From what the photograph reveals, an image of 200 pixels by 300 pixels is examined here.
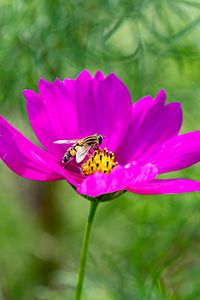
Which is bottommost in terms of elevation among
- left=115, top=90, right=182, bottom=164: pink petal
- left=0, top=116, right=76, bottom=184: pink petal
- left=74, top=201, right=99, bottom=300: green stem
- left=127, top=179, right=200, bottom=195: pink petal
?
left=74, top=201, right=99, bottom=300: green stem

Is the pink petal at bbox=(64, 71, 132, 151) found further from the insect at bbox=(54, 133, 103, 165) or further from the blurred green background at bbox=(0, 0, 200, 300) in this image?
the blurred green background at bbox=(0, 0, 200, 300)

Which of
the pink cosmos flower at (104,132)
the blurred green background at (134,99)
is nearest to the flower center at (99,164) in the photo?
the pink cosmos flower at (104,132)

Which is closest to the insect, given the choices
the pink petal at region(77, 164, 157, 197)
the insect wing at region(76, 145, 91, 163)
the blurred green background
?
the insect wing at region(76, 145, 91, 163)

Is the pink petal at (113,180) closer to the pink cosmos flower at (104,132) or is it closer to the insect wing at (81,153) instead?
the pink cosmos flower at (104,132)

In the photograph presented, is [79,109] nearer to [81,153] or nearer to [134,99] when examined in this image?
[81,153]

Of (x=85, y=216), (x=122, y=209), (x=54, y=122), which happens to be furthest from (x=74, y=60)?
(x=54, y=122)

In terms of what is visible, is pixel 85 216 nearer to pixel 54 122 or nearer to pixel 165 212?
pixel 165 212
